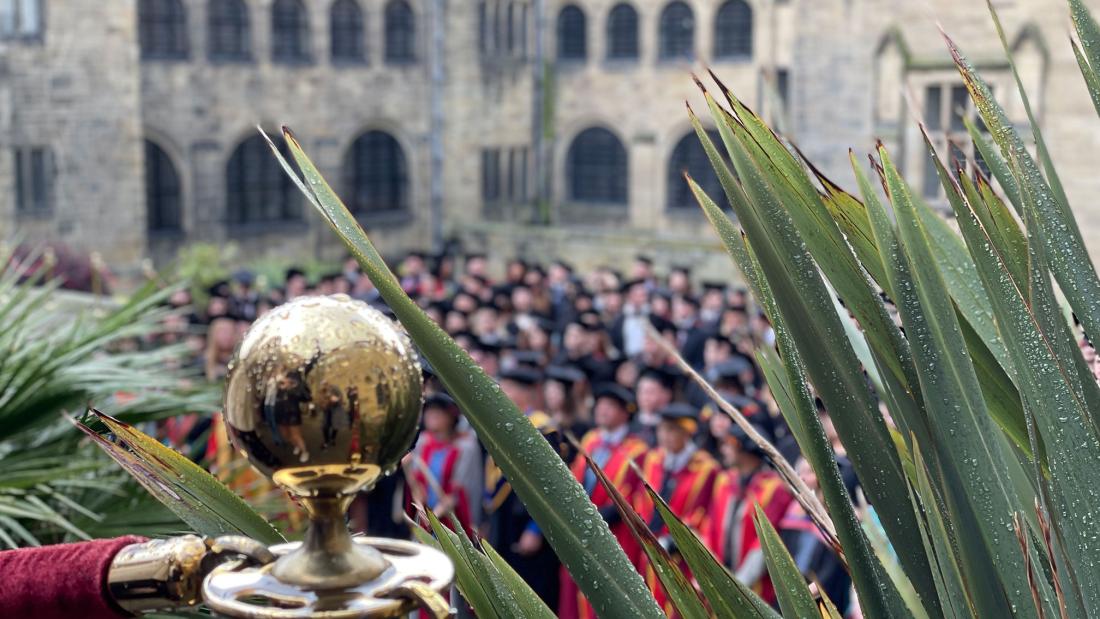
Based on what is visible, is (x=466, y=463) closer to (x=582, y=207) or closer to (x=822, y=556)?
(x=822, y=556)

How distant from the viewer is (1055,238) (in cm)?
174

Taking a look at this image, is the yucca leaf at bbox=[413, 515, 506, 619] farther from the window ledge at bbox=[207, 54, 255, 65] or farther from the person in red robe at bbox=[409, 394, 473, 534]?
the window ledge at bbox=[207, 54, 255, 65]

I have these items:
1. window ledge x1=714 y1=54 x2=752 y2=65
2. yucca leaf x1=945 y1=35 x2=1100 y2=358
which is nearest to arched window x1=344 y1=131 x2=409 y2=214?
window ledge x1=714 y1=54 x2=752 y2=65

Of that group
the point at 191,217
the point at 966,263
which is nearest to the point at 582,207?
the point at 191,217

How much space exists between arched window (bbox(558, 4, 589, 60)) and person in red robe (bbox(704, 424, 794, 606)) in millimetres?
23455

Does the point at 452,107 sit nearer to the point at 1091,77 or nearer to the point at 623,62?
the point at 623,62

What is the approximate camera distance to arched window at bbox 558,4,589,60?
3044 centimetres

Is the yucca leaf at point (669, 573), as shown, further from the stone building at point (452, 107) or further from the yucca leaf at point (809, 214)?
the stone building at point (452, 107)

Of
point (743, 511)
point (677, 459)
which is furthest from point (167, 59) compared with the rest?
point (743, 511)

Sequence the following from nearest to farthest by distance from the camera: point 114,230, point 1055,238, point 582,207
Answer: point 1055,238 → point 114,230 → point 582,207

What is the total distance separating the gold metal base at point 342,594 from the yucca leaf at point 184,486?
0.35m

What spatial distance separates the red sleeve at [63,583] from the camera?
1290 millimetres

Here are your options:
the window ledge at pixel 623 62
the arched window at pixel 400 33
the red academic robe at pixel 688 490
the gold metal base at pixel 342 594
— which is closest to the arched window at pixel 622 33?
the window ledge at pixel 623 62

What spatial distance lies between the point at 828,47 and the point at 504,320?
254 inches
